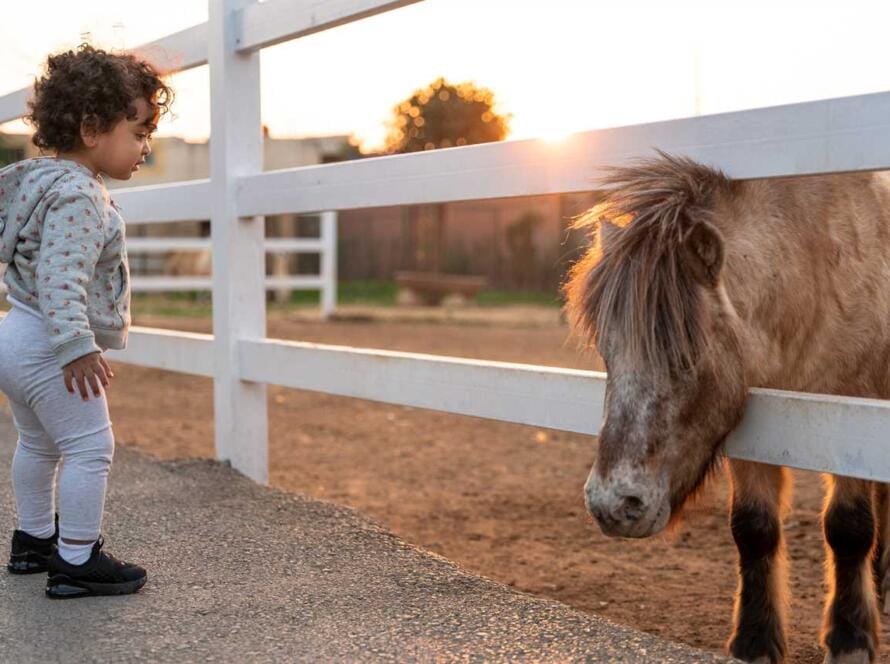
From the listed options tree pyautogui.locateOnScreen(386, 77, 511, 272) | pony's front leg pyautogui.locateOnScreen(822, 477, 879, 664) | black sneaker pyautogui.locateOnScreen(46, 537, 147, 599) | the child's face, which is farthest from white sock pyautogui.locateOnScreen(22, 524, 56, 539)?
pony's front leg pyautogui.locateOnScreen(822, 477, 879, 664)

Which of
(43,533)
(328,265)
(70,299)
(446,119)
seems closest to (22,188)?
(70,299)

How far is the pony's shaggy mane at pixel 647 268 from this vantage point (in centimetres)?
219

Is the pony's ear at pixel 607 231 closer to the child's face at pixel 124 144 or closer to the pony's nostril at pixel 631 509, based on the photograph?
the pony's nostril at pixel 631 509

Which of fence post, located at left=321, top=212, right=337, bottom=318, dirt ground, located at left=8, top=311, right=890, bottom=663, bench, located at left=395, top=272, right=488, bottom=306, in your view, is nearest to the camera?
dirt ground, located at left=8, top=311, right=890, bottom=663

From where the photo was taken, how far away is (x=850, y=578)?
109 inches

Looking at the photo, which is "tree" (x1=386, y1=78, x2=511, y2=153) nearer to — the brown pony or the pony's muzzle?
the brown pony

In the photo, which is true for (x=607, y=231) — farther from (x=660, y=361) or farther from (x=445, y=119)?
(x=445, y=119)

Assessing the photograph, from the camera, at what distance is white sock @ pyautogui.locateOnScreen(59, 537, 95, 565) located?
2.45 meters

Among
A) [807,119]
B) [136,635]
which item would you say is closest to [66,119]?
[136,635]

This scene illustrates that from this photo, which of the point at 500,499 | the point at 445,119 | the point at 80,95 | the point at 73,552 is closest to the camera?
the point at 73,552

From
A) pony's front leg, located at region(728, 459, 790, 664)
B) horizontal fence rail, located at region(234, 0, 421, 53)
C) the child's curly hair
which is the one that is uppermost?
horizontal fence rail, located at region(234, 0, 421, 53)

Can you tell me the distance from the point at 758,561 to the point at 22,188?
210 centimetres

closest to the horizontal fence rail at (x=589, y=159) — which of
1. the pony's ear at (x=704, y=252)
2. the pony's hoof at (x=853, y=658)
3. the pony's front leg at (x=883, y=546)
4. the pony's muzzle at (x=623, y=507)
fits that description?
the pony's ear at (x=704, y=252)

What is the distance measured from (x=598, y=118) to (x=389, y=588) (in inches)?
86.8
